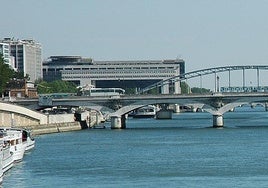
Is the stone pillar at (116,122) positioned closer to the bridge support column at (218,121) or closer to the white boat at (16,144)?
the bridge support column at (218,121)

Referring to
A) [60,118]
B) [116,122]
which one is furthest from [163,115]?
[60,118]

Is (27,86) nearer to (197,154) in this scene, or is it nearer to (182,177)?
(197,154)

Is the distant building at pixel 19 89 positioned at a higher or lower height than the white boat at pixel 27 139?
higher

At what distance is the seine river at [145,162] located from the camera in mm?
61094

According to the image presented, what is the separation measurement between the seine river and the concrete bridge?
65.9 feet

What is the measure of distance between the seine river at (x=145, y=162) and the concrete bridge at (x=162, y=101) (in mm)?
20099

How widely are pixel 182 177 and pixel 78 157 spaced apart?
728 inches

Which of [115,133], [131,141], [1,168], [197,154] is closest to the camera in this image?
[1,168]

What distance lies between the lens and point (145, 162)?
7412cm

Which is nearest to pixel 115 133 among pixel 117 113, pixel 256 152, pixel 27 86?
pixel 117 113

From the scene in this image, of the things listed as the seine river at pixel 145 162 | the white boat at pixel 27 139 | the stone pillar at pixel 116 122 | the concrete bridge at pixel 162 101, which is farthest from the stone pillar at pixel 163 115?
the white boat at pixel 27 139

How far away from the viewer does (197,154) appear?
81.9m

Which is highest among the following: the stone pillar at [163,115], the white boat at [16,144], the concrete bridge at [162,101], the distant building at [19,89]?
the distant building at [19,89]

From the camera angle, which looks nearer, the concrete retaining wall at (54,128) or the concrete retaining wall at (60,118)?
the concrete retaining wall at (54,128)
